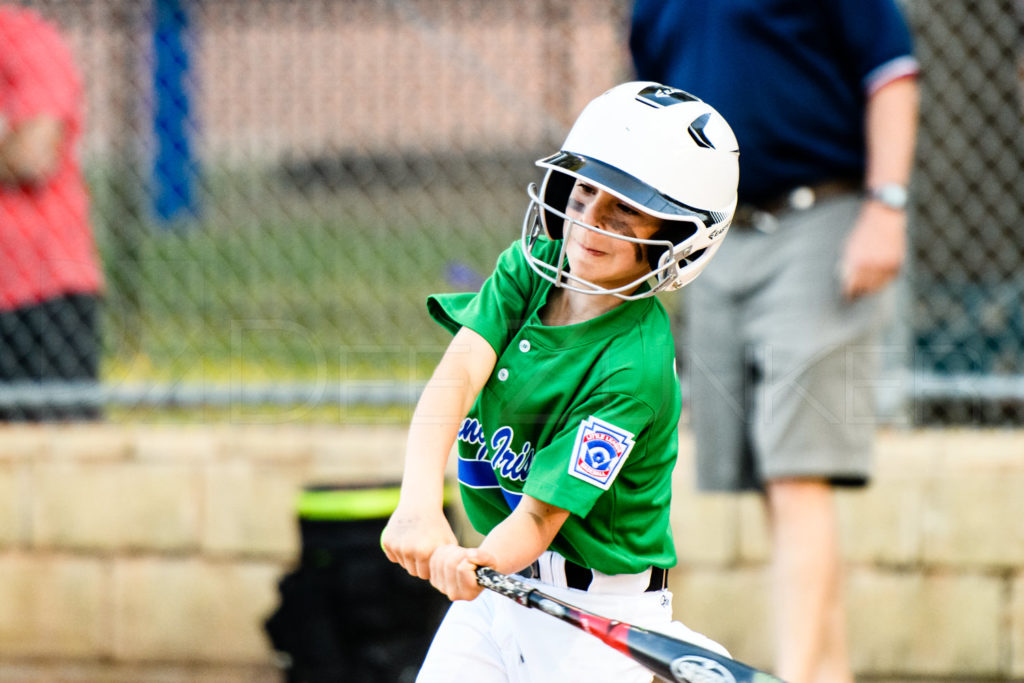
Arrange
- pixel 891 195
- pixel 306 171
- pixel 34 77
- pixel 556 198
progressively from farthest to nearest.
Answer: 1. pixel 306 171
2. pixel 34 77
3. pixel 891 195
4. pixel 556 198

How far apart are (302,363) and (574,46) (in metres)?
1.39

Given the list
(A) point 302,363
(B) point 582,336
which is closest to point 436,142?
(A) point 302,363

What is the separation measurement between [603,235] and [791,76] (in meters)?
1.19

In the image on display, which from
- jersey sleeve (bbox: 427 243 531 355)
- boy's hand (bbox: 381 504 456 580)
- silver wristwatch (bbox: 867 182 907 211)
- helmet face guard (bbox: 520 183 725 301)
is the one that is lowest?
boy's hand (bbox: 381 504 456 580)

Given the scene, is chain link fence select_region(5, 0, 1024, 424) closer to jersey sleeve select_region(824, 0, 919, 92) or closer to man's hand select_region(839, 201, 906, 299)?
jersey sleeve select_region(824, 0, 919, 92)

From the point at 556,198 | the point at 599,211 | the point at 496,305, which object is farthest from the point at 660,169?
the point at 496,305

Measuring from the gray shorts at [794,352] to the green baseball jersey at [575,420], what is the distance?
0.86 meters

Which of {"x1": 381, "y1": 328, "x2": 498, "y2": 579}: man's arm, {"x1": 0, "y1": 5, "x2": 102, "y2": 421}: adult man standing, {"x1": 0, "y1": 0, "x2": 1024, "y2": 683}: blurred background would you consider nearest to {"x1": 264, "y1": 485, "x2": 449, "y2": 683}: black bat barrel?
{"x1": 0, "y1": 0, "x2": 1024, "y2": 683}: blurred background

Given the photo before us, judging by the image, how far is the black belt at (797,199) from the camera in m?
3.09

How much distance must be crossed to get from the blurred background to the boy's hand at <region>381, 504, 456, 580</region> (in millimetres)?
1481

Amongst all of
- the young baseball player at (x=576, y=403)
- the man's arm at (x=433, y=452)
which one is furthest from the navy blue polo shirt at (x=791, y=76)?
the man's arm at (x=433, y=452)

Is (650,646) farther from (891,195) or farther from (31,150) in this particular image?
(31,150)

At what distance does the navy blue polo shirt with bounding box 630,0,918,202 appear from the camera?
3020 millimetres

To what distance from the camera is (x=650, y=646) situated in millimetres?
1969
